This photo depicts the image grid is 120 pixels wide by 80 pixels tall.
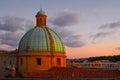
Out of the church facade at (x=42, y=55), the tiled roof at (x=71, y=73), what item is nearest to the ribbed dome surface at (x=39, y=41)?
the church facade at (x=42, y=55)

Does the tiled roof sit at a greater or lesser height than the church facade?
lesser

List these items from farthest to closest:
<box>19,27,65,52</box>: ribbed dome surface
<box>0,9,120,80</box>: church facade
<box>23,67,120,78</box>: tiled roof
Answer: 1. <box>19,27,65,52</box>: ribbed dome surface
2. <box>0,9,120,80</box>: church facade
3. <box>23,67,120,78</box>: tiled roof

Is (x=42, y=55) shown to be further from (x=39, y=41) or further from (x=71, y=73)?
(x=71, y=73)

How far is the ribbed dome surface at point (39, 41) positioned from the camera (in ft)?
139

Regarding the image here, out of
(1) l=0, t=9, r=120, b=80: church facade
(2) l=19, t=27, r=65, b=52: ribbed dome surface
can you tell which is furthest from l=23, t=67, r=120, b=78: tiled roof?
(2) l=19, t=27, r=65, b=52: ribbed dome surface

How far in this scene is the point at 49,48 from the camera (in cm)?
4219

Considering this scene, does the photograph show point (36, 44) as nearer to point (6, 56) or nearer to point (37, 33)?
point (37, 33)

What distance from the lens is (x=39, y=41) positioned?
42.4 m

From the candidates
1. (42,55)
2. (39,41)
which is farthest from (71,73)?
(39,41)

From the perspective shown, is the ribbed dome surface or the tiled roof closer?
the tiled roof

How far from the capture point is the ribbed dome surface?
42250 mm

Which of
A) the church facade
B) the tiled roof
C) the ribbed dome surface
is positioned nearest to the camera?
the tiled roof

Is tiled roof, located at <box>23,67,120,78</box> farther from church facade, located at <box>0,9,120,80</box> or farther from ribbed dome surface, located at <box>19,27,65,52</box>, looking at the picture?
ribbed dome surface, located at <box>19,27,65,52</box>

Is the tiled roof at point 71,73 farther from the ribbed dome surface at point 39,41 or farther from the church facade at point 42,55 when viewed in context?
the ribbed dome surface at point 39,41
